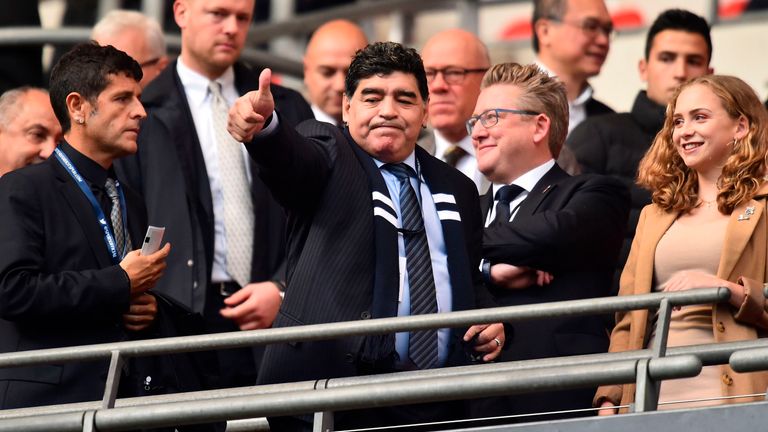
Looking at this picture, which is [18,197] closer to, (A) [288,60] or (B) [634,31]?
(A) [288,60]

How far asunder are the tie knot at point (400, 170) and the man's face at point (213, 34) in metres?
2.16

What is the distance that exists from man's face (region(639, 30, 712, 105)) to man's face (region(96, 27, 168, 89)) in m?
2.63

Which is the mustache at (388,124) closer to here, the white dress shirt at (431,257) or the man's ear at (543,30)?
the white dress shirt at (431,257)

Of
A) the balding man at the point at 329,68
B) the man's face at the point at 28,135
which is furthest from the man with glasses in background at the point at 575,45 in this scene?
the man's face at the point at 28,135

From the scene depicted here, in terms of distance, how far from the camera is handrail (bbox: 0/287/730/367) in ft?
20.5

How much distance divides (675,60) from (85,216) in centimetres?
372

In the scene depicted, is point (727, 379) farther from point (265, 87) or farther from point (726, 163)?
point (265, 87)

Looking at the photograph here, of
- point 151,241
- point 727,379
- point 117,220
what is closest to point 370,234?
point 151,241

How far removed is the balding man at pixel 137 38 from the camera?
9.70 meters

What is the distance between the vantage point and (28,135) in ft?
28.1

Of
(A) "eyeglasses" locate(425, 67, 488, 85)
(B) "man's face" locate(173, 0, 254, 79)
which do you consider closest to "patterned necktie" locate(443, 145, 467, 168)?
(A) "eyeglasses" locate(425, 67, 488, 85)

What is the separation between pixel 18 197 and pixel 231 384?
5.53ft

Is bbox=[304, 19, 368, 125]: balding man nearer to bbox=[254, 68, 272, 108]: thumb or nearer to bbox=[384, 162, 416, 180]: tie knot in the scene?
bbox=[384, 162, 416, 180]: tie knot

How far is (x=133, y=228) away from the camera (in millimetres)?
7508
